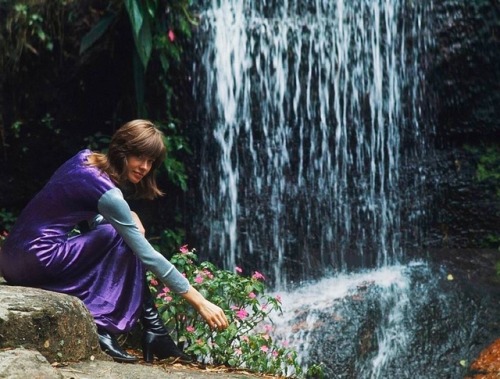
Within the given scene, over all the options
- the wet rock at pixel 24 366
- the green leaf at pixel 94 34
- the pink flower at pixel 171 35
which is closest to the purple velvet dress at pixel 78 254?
Answer: the wet rock at pixel 24 366

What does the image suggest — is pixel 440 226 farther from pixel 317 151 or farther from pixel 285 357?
pixel 285 357

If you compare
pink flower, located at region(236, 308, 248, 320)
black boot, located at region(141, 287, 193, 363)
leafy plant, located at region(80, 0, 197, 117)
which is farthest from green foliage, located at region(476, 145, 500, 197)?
black boot, located at region(141, 287, 193, 363)

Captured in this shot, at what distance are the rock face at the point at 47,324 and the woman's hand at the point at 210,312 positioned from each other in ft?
1.39

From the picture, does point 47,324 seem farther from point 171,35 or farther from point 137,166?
point 171,35

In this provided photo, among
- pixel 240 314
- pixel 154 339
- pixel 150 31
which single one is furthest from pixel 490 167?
pixel 154 339

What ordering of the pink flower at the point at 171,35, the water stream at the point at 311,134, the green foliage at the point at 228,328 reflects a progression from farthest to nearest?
the water stream at the point at 311,134
the pink flower at the point at 171,35
the green foliage at the point at 228,328

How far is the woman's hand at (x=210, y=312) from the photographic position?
335 cm

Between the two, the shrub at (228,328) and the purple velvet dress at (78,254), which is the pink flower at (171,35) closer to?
the shrub at (228,328)

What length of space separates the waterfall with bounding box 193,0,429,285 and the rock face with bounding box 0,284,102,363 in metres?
4.04

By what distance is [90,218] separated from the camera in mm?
3766

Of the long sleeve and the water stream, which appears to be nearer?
the long sleeve

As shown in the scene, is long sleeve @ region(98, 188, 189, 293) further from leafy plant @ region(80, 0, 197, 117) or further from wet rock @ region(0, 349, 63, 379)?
leafy plant @ region(80, 0, 197, 117)

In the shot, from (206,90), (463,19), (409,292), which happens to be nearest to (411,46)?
(463,19)

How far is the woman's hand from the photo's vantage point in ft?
11.0
